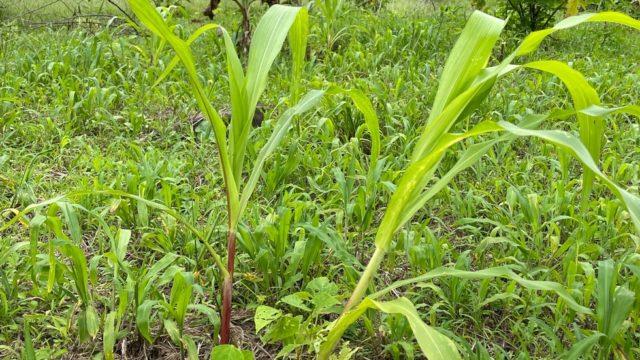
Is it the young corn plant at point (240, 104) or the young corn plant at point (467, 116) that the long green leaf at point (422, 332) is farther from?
the young corn plant at point (240, 104)

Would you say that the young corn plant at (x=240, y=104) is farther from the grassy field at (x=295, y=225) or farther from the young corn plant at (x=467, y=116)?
the young corn plant at (x=467, y=116)

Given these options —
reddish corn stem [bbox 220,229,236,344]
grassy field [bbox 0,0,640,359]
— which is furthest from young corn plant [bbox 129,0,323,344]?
grassy field [bbox 0,0,640,359]

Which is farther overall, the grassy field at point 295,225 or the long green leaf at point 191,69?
the grassy field at point 295,225

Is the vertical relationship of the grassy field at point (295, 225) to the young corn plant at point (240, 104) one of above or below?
below

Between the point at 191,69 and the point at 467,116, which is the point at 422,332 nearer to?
the point at 467,116

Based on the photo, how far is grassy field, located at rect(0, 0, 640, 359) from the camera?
5.55 ft

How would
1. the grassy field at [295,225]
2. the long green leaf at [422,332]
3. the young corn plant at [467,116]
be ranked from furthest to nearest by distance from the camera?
the grassy field at [295,225], the young corn plant at [467,116], the long green leaf at [422,332]

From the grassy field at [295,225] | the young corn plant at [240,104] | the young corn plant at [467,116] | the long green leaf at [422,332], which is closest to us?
the long green leaf at [422,332]

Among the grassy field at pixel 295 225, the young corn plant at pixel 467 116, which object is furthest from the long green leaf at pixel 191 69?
the young corn plant at pixel 467 116

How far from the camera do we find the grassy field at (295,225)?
5.55 feet

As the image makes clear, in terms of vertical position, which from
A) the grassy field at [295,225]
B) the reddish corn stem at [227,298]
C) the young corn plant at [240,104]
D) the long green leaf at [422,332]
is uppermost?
the young corn plant at [240,104]

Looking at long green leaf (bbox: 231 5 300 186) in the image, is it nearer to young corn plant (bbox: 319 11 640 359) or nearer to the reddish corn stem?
the reddish corn stem

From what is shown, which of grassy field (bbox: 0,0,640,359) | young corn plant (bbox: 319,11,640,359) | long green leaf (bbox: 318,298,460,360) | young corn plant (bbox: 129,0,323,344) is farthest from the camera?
grassy field (bbox: 0,0,640,359)

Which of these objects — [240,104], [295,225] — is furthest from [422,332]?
[295,225]
